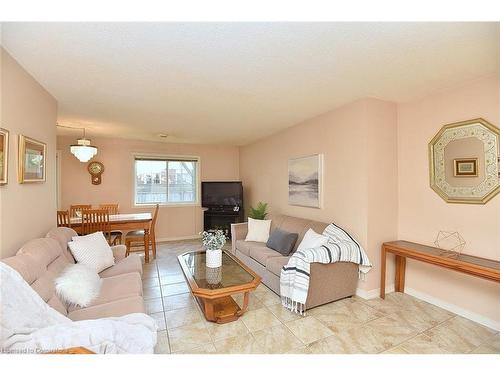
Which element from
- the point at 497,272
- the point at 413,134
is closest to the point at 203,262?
the point at 497,272

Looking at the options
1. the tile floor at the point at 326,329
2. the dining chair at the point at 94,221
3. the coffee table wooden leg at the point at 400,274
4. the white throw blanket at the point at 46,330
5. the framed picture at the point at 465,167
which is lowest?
the tile floor at the point at 326,329

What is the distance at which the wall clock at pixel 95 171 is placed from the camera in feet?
15.5

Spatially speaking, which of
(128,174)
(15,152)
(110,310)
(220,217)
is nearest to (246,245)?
(220,217)

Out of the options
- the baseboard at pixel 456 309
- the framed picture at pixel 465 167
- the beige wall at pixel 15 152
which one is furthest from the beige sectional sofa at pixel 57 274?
the framed picture at pixel 465 167

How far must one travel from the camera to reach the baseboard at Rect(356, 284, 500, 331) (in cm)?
208

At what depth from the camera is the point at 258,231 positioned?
12.6ft

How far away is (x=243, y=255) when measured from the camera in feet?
12.0

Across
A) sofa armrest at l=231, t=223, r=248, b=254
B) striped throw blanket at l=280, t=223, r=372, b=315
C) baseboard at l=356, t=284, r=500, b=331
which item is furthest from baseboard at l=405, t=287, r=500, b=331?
sofa armrest at l=231, t=223, r=248, b=254

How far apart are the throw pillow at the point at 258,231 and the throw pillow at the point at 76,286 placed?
2.33 m

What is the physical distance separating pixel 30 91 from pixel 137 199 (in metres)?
3.39

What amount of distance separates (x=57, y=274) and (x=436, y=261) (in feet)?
11.0

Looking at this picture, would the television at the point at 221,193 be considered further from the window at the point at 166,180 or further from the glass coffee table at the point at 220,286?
the glass coffee table at the point at 220,286

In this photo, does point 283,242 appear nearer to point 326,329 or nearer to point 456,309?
point 326,329
